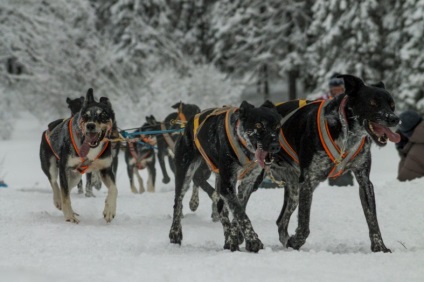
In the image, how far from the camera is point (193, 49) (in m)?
32.0

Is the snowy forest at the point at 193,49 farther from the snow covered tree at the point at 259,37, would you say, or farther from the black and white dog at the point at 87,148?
the black and white dog at the point at 87,148

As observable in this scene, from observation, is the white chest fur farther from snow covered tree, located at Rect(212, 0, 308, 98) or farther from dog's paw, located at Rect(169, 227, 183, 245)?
snow covered tree, located at Rect(212, 0, 308, 98)

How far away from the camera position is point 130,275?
3.82 metres

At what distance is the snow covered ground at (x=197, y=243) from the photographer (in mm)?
3879

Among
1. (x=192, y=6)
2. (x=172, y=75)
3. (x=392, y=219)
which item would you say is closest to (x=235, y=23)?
(x=192, y=6)

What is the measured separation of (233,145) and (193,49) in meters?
27.3

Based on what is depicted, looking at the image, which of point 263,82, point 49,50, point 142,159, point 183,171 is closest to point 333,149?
point 183,171

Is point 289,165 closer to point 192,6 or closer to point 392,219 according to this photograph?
point 392,219

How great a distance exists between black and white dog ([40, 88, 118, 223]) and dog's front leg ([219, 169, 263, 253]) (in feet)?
6.13

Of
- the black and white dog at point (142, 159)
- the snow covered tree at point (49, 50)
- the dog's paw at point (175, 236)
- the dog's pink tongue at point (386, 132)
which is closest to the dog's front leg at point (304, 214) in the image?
the dog's pink tongue at point (386, 132)

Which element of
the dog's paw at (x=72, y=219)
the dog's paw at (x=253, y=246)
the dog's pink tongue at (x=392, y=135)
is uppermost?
the dog's pink tongue at (x=392, y=135)

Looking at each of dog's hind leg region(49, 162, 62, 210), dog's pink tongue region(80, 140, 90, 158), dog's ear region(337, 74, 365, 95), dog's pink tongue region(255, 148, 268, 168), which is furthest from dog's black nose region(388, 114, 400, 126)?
dog's hind leg region(49, 162, 62, 210)

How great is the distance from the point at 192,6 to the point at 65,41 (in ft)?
26.4

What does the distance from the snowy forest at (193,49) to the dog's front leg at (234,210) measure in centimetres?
1594
